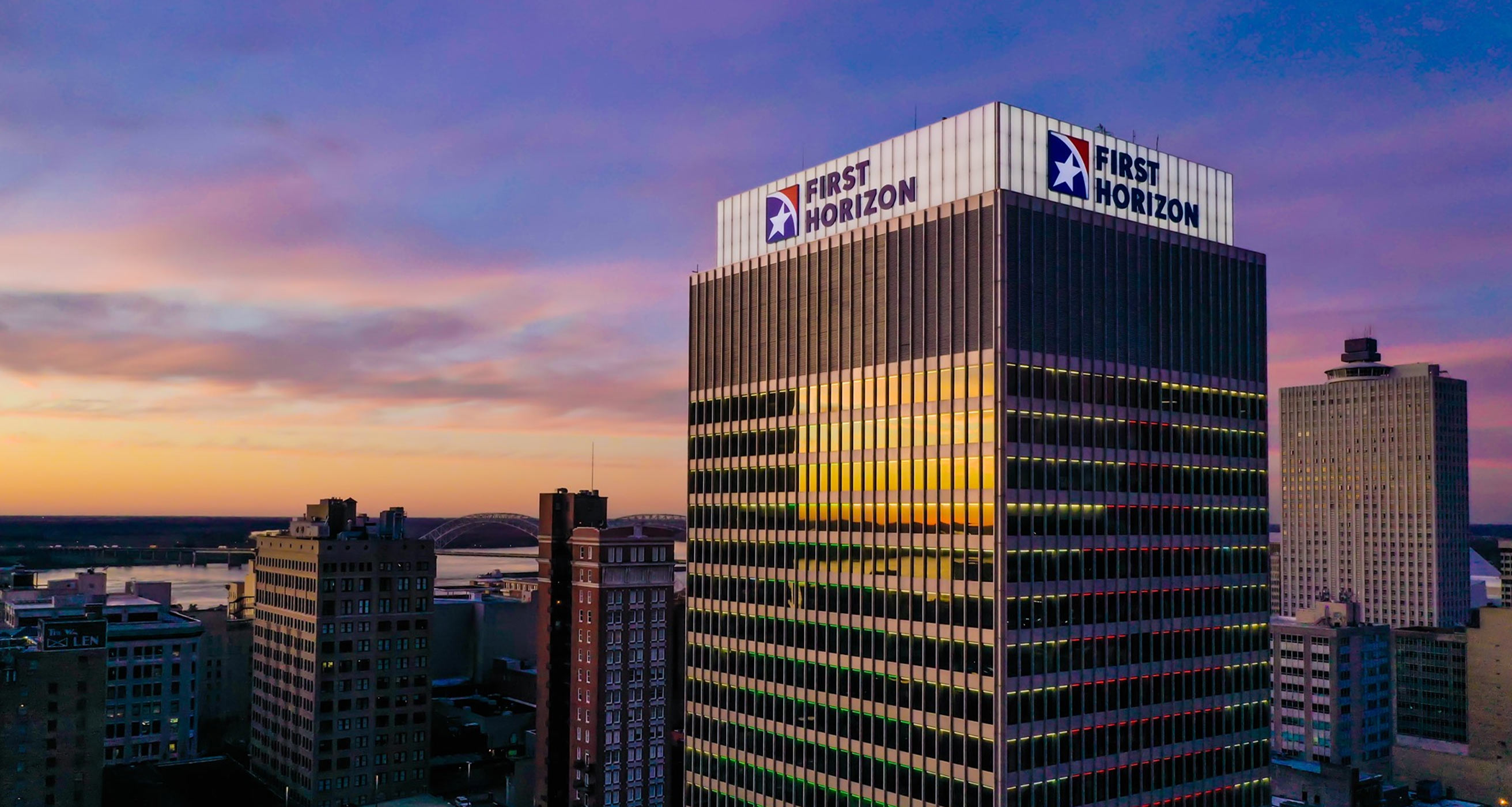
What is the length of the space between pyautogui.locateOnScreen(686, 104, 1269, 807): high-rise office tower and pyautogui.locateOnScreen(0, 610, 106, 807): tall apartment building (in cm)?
9974

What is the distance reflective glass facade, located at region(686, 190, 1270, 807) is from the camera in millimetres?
103125

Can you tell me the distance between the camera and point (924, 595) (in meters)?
108

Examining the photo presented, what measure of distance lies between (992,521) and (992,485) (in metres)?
3.12

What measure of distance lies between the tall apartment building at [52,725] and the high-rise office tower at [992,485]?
9974 cm

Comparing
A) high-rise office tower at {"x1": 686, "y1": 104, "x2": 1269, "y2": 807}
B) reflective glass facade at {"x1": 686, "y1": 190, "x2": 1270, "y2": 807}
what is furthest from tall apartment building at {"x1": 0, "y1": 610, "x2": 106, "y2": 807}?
high-rise office tower at {"x1": 686, "y1": 104, "x2": 1269, "y2": 807}

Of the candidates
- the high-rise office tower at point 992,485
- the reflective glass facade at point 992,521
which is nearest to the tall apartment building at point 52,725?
the reflective glass facade at point 992,521

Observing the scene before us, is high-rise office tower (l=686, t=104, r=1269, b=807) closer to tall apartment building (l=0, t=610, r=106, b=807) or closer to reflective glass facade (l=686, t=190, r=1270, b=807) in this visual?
reflective glass facade (l=686, t=190, r=1270, b=807)

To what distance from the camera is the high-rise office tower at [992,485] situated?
339ft

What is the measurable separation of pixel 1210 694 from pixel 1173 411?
29.0m

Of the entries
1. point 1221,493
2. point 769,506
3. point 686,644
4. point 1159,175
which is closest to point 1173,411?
point 1221,493

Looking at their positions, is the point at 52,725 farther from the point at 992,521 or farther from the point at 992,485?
the point at 992,485

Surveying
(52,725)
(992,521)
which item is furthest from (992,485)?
(52,725)

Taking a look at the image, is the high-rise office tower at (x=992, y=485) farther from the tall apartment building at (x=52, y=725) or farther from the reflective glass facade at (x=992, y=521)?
the tall apartment building at (x=52, y=725)

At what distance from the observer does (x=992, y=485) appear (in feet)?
336
